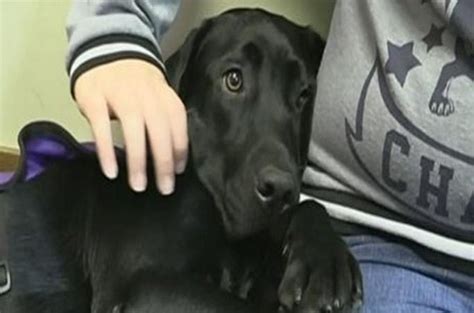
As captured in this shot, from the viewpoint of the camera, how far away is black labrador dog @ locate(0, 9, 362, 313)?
1.07m

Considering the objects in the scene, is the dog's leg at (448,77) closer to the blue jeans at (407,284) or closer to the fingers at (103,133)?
the blue jeans at (407,284)

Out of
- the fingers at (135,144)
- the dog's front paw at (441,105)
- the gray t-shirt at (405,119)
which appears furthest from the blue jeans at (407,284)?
the fingers at (135,144)

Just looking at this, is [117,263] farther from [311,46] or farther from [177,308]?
[311,46]

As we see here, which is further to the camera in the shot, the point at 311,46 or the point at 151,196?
the point at 311,46

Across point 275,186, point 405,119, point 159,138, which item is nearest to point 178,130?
point 159,138

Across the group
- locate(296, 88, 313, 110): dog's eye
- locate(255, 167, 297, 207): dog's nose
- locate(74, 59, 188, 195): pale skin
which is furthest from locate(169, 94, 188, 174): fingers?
locate(296, 88, 313, 110): dog's eye

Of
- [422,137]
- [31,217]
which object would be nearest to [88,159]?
[31,217]

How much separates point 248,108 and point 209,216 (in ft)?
0.45

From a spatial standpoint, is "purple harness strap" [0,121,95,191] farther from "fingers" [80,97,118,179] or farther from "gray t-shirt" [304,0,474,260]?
"gray t-shirt" [304,0,474,260]

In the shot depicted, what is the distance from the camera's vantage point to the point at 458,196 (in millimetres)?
1051

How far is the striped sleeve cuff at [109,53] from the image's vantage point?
108cm

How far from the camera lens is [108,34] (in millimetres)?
1103

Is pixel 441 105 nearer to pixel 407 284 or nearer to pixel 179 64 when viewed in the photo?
pixel 407 284

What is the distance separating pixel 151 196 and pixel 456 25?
367mm
